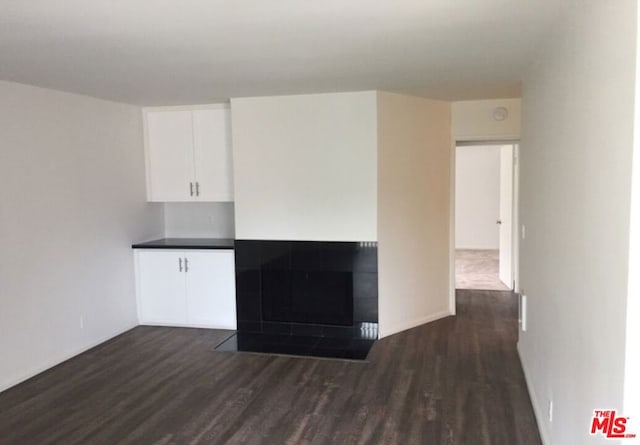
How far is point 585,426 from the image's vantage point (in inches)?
72.0

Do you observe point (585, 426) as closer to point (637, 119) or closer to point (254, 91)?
point (637, 119)

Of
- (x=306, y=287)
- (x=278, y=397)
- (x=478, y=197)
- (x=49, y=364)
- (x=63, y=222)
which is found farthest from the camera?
(x=478, y=197)

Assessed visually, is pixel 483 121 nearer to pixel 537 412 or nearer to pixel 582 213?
pixel 537 412

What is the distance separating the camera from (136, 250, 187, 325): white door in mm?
5273

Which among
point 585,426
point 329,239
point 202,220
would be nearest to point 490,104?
point 329,239

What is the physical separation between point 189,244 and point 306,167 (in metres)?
1.59

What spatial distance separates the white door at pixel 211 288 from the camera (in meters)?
5.15

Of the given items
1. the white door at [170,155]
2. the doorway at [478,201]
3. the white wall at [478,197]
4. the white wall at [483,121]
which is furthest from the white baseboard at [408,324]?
the white wall at [478,197]

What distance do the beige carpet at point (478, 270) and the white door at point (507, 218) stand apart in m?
0.20

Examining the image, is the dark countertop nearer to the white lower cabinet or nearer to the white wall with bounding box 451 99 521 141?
the white lower cabinet

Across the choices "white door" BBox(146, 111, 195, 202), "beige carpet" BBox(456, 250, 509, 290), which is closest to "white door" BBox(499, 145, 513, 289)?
"beige carpet" BBox(456, 250, 509, 290)

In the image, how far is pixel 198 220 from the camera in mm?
5840

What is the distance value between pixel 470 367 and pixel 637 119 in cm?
310

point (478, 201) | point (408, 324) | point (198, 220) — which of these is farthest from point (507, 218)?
point (198, 220)
